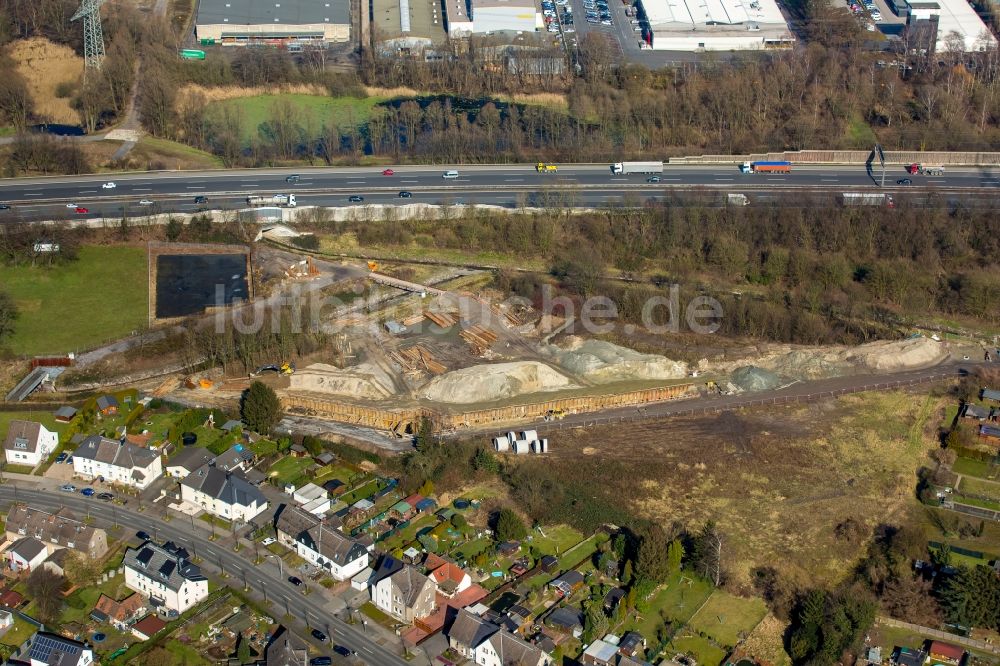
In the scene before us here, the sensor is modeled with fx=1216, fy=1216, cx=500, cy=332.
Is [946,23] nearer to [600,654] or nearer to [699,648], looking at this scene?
[699,648]

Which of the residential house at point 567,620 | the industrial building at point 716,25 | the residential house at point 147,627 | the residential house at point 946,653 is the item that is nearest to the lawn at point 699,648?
the residential house at point 567,620

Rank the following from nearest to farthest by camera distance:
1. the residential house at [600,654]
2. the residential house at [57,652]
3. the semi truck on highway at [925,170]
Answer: the residential house at [57,652], the residential house at [600,654], the semi truck on highway at [925,170]

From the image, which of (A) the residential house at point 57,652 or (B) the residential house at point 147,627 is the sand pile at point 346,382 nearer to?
(B) the residential house at point 147,627

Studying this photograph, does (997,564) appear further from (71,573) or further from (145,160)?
(145,160)

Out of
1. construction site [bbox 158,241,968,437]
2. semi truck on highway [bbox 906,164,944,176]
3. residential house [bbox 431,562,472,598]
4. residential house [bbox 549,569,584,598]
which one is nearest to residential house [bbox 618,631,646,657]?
residential house [bbox 549,569,584,598]

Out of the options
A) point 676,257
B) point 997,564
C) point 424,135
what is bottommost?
point 997,564

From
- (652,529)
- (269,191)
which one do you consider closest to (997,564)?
(652,529)
